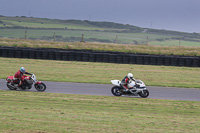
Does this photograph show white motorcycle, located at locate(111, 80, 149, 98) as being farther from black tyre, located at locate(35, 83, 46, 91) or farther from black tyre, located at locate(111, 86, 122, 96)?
black tyre, located at locate(35, 83, 46, 91)

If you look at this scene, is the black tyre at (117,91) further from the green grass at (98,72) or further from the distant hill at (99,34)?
the distant hill at (99,34)

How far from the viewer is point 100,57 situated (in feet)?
104

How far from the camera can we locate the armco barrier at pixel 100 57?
1213 inches

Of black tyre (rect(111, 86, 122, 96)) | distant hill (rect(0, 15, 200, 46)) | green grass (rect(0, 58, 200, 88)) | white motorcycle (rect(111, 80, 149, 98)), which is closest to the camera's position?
white motorcycle (rect(111, 80, 149, 98))

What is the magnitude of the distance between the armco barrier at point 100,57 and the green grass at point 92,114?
15508mm

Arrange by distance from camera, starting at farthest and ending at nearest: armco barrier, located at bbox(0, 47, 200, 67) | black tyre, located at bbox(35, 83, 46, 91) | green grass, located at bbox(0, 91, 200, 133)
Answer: armco barrier, located at bbox(0, 47, 200, 67) < black tyre, located at bbox(35, 83, 46, 91) < green grass, located at bbox(0, 91, 200, 133)

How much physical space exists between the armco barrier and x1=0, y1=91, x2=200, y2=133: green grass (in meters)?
15.5

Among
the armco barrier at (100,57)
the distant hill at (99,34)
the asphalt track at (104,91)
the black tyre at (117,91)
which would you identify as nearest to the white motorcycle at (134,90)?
the black tyre at (117,91)

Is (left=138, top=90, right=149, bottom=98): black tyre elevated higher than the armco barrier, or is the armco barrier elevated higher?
the armco barrier

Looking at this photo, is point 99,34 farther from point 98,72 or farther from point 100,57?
point 98,72

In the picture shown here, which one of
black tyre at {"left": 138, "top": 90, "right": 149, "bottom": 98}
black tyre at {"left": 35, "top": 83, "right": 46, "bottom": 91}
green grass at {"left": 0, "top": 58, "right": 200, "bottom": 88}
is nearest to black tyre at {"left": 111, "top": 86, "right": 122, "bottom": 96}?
black tyre at {"left": 138, "top": 90, "right": 149, "bottom": 98}

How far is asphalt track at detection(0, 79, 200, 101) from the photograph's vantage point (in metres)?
17.2

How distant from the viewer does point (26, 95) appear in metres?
15.6

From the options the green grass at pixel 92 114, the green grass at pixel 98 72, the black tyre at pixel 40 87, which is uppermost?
the green grass at pixel 98 72
